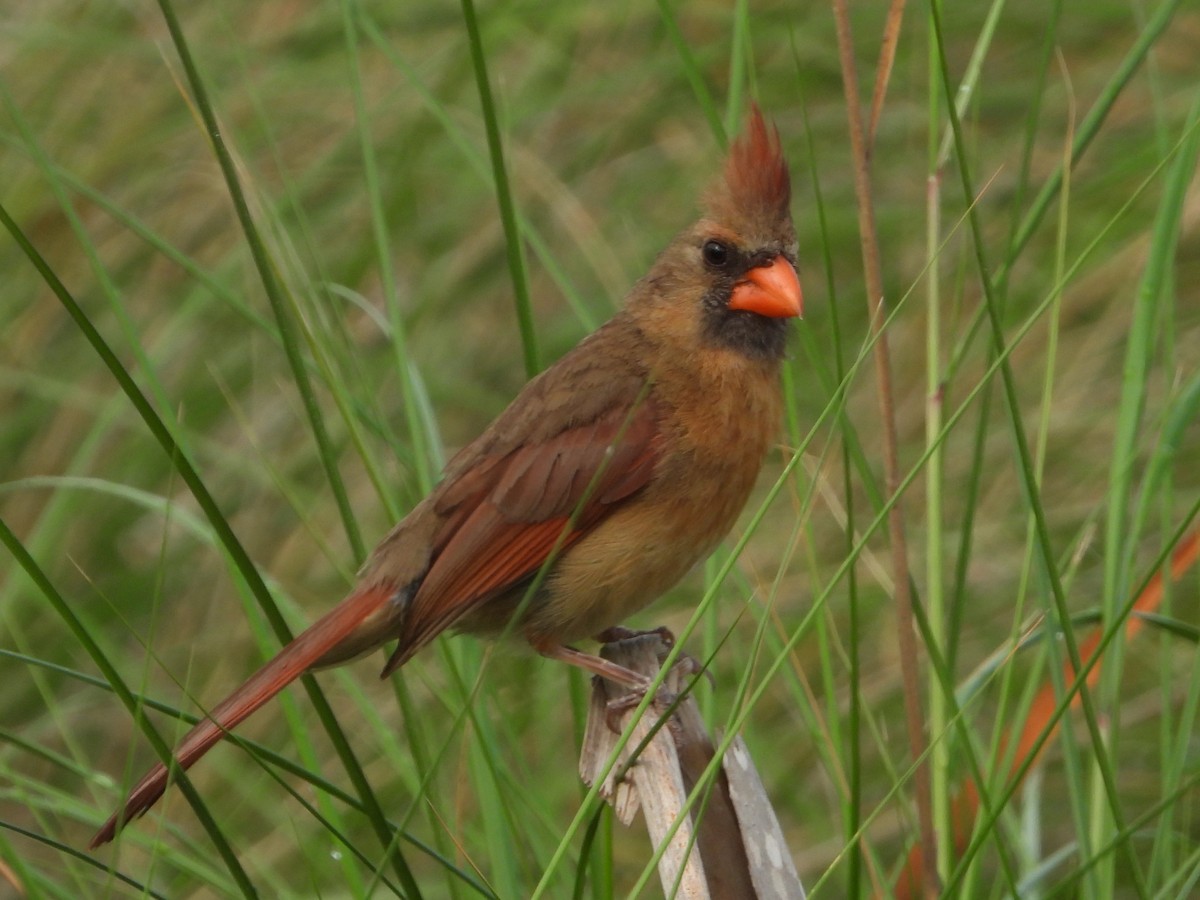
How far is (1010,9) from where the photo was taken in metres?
3.80

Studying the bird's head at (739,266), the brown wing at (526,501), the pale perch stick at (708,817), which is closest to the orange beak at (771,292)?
the bird's head at (739,266)

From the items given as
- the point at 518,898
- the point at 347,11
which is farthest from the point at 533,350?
the point at 518,898

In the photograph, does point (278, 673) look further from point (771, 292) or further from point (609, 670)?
point (771, 292)

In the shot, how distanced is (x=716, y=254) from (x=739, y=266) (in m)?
0.05

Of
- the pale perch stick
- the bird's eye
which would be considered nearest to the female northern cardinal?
the bird's eye

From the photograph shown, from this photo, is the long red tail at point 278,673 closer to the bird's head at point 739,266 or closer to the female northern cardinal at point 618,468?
the female northern cardinal at point 618,468

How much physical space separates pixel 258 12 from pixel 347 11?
204 cm

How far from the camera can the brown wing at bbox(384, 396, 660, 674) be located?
250 cm

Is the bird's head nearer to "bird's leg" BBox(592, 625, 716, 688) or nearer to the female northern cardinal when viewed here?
the female northern cardinal

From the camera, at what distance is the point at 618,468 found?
257cm

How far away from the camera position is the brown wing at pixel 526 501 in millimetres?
2500

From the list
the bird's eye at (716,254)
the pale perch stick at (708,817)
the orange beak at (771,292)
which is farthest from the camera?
the bird's eye at (716,254)

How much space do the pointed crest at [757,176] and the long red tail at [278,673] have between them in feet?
2.57

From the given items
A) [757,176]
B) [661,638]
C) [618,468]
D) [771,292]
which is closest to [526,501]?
[618,468]
